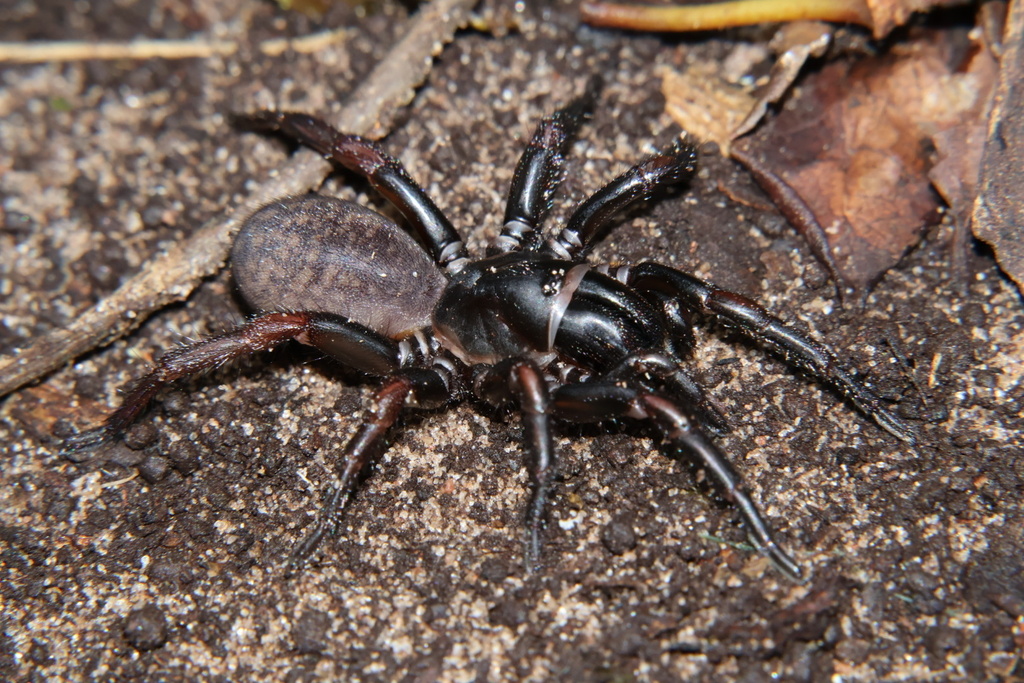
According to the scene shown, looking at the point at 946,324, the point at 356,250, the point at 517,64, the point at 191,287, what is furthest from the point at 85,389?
the point at 946,324

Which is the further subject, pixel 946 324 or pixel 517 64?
pixel 517 64

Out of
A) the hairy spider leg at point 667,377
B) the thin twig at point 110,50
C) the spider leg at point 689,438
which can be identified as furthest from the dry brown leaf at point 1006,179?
the thin twig at point 110,50

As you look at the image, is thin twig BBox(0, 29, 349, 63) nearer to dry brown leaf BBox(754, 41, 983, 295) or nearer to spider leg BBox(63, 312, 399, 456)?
spider leg BBox(63, 312, 399, 456)

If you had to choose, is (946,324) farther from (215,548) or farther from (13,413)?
(13,413)

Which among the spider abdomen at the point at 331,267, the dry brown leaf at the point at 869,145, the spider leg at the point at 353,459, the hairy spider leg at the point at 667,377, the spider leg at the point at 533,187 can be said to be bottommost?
the spider leg at the point at 353,459

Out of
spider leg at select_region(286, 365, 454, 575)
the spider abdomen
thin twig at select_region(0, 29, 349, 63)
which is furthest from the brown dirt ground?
thin twig at select_region(0, 29, 349, 63)

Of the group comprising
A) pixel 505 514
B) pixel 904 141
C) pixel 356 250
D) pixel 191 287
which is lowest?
pixel 191 287

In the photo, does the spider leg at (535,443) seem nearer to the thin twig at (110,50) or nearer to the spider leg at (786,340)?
the spider leg at (786,340)

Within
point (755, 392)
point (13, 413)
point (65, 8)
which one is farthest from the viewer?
point (65, 8)
